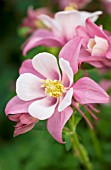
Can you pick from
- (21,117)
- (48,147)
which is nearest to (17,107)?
(21,117)

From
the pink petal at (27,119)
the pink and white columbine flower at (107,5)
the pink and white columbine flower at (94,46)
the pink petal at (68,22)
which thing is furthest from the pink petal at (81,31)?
the pink and white columbine flower at (107,5)

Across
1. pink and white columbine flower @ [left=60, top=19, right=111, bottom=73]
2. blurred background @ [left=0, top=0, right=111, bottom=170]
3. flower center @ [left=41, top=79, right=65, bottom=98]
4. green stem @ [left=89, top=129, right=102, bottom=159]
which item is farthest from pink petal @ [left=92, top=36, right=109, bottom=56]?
green stem @ [left=89, top=129, right=102, bottom=159]

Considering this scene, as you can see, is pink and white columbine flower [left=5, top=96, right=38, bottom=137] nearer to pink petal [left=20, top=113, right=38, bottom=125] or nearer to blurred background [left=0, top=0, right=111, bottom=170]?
pink petal [left=20, top=113, right=38, bottom=125]

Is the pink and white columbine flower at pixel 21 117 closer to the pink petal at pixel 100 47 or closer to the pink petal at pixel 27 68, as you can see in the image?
the pink petal at pixel 27 68

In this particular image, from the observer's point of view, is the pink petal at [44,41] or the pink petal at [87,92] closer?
the pink petal at [87,92]

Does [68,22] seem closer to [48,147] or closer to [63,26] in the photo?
[63,26]

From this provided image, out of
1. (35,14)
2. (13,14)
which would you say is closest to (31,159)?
(35,14)
